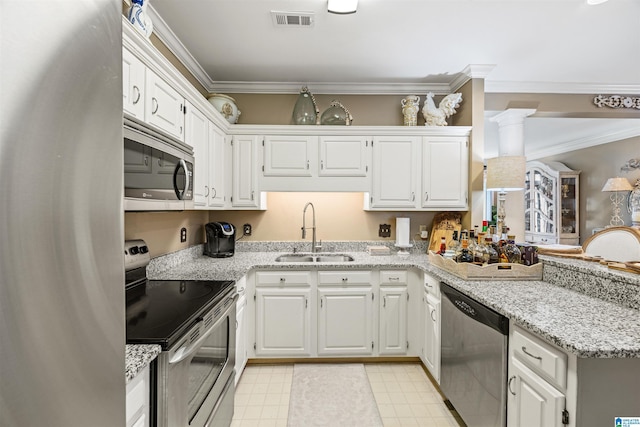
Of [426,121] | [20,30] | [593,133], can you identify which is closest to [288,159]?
[426,121]

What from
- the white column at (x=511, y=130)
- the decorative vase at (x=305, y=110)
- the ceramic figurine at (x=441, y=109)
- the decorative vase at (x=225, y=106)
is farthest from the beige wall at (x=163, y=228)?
the white column at (x=511, y=130)

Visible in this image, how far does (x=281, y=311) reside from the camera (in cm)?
272

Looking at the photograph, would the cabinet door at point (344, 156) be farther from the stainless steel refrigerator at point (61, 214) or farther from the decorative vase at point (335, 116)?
the stainless steel refrigerator at point (61, 214)

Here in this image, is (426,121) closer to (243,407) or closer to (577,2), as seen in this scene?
(577,2)

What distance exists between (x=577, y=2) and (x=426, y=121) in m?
1.40

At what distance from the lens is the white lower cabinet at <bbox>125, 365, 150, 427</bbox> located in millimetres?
987

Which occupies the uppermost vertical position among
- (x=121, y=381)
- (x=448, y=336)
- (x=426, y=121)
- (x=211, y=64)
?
(x=211, y=64)

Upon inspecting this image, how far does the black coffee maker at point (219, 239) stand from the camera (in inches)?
117

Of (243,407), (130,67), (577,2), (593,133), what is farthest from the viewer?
(593,133)

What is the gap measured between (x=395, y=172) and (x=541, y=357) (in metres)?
2.09

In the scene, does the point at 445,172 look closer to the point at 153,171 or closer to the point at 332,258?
the point at 332,258

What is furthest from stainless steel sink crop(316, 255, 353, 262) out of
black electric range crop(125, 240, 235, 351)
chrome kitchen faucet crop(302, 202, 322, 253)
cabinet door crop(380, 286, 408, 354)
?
black electric range crop(125, 240, 235, 351)

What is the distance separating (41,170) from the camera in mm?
402

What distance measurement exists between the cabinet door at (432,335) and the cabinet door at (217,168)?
6.13ft
